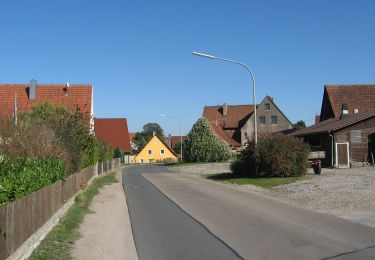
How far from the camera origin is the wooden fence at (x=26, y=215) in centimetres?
791

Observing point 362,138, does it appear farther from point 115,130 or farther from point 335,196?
point 115,130

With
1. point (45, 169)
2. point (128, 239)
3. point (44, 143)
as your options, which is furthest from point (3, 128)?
point (128, 239)

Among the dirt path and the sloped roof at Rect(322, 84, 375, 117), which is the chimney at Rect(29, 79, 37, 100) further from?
the dirt path

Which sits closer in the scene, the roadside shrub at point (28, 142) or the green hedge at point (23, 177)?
the green hedge at point (23, 177)

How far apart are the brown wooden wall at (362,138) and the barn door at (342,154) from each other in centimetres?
33

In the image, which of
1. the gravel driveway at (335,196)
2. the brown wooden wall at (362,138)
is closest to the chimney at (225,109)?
the brown wooden wall at (362,138)

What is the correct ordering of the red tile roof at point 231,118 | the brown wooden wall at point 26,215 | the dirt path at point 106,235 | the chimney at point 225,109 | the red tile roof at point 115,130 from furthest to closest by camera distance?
1. the chimney at point 225,109
2. the red tile roof at point 231,118
3. the red tile roof at point 115,130
4. the dirt path at point 106,235
5. the brown wooden wall at point 26,215

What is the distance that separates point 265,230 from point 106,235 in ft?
12.3

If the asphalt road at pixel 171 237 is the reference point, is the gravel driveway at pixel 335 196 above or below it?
above

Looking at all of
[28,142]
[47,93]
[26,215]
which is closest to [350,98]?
[47,93]

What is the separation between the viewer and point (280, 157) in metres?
31.4

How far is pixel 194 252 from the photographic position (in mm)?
9945

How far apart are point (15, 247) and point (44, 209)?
3579mm

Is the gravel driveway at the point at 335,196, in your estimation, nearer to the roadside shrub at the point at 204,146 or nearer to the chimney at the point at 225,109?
the roadside shrub at the point at 204,146
